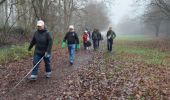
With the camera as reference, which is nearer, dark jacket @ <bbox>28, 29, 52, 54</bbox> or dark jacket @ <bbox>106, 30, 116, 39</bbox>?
dark jacket @ <bbox>28, 29, 52, 54</bbox>

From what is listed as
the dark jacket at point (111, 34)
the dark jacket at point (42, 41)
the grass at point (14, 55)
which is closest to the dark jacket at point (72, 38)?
the grass at point (14, 55)

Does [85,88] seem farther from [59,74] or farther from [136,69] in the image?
[136,69]

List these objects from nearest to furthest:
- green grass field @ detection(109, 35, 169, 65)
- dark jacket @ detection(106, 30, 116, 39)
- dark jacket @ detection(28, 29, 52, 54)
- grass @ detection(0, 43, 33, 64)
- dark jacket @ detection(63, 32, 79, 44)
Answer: dark jacket @ detection(28, 29, 52, 54) < dark jacket @ detection(63, 32, 79, 44) < grass @ detection(0, 43, 33, 64) < green grass field @ detection(109, 35, 169, 65) < dark jacket @ detection(106, 30, 116, 39)

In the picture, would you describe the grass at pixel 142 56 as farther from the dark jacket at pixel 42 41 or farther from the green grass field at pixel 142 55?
the dark jacket at pixel 42 41

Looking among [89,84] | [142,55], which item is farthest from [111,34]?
[89,84]

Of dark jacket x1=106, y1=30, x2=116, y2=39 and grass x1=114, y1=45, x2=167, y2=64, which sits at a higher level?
dark jacket x1=106, y1=30, x2=116, y2=39

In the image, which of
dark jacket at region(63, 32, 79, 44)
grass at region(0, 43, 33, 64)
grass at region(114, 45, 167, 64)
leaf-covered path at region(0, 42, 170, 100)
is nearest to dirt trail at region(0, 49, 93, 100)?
leaf-covered path at region(0, 42, 170, 100)

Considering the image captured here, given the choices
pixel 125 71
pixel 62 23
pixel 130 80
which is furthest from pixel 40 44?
pixel 62 23

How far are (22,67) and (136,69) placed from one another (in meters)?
5.37

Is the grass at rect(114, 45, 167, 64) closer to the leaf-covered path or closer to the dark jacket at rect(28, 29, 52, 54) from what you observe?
the leaf-covered path

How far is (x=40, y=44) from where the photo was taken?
37.2 ft

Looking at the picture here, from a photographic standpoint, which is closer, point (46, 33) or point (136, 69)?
point (46, 33)

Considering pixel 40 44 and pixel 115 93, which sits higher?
pixel 40 44

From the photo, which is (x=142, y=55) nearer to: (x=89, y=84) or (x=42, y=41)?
(x=89, y=84)
